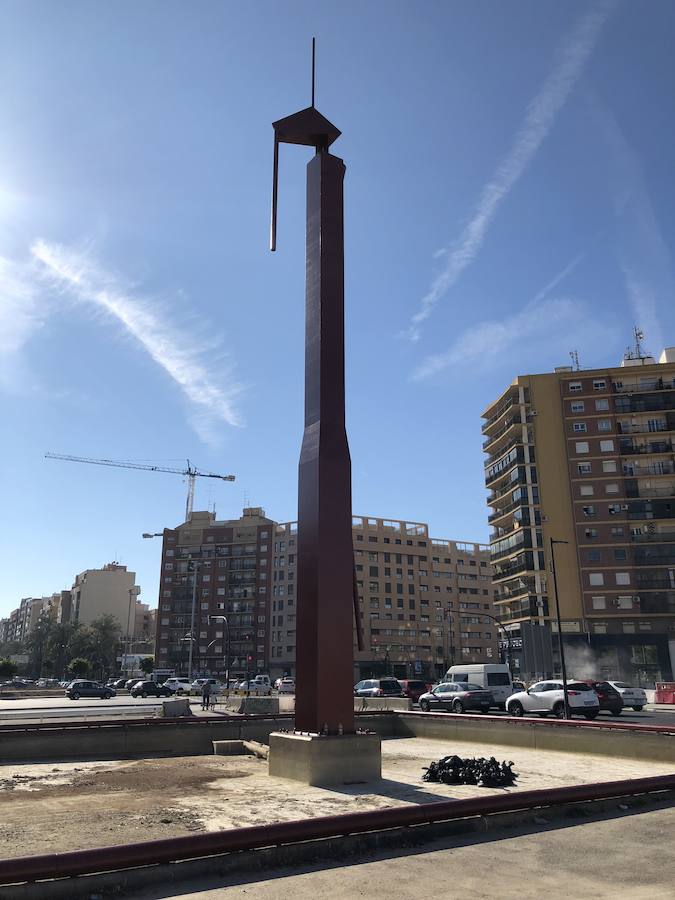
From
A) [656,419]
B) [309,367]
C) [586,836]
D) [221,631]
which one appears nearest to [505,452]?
[656,419]

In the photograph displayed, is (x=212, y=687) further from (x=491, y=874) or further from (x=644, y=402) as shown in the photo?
(x=491, y=874)

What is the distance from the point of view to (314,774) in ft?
38.3

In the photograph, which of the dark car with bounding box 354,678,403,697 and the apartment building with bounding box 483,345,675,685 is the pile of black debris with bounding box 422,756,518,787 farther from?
the apartment building with bounding box 483,345,675,685

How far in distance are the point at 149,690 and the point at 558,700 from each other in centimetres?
3988

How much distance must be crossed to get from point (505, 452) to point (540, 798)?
2833 inches

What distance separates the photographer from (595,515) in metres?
69.4

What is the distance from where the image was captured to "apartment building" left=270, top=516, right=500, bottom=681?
10831 centimetres

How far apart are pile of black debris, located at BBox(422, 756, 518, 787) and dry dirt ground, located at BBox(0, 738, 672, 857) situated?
240 mm

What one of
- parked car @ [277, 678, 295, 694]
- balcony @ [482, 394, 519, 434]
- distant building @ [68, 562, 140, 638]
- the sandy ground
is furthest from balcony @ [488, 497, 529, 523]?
distant building @ [68, 562, 140, 638]

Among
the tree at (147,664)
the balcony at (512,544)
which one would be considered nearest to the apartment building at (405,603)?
the tree at (147,664)

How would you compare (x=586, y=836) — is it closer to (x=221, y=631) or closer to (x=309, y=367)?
(x=309, y=367)

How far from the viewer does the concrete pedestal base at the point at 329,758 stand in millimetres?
11727

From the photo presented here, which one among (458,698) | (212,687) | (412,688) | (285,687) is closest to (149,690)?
Answer: (212,687)

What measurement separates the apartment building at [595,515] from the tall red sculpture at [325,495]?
5307 centimetres
